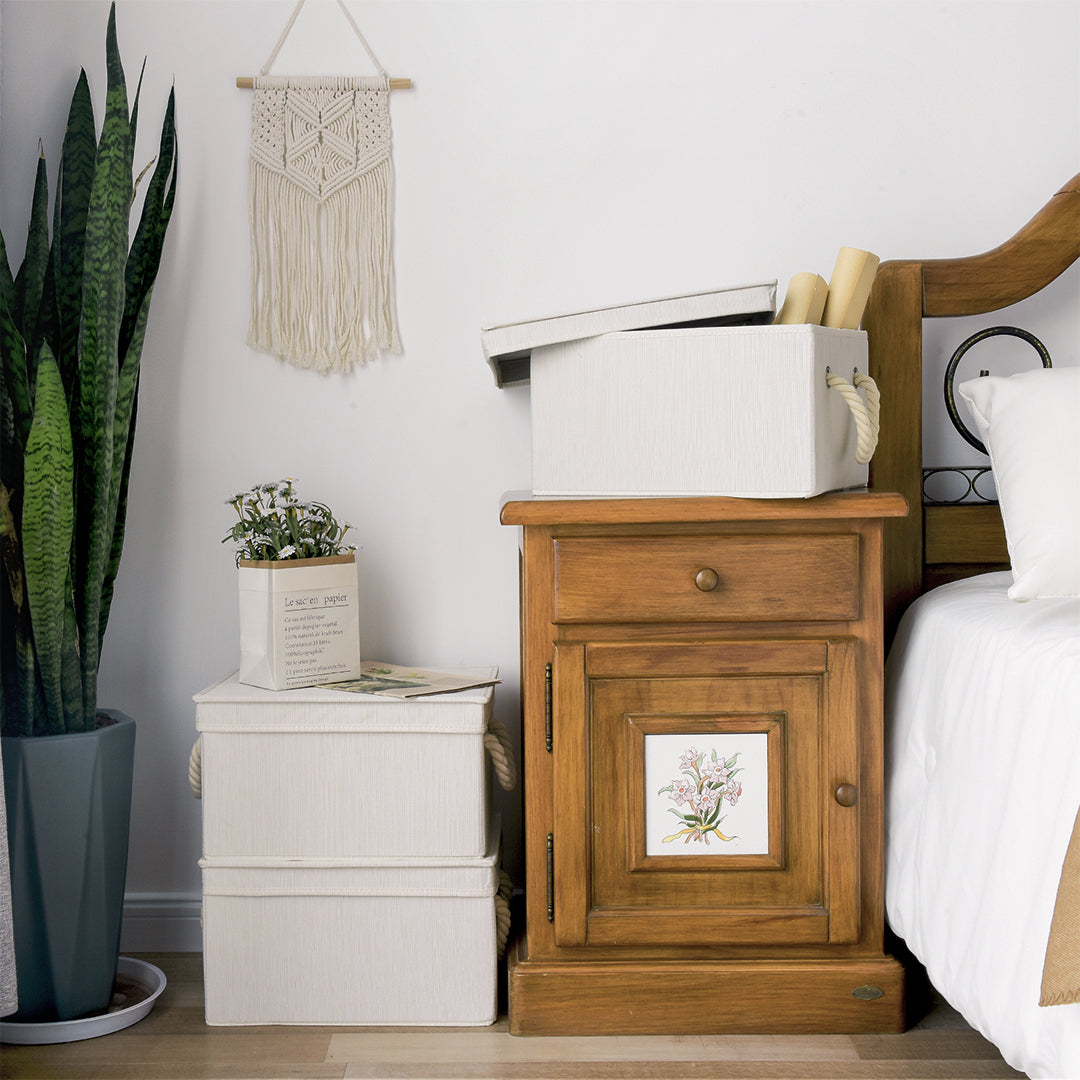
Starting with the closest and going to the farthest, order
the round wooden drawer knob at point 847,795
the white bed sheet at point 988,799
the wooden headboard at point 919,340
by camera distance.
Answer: the white bed sheet at point 988,799 → the round wooden drawer knob at point 847,795 → the wooden headboard at point 919,340

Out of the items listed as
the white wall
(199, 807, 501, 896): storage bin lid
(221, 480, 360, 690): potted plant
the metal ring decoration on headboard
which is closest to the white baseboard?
the white wall

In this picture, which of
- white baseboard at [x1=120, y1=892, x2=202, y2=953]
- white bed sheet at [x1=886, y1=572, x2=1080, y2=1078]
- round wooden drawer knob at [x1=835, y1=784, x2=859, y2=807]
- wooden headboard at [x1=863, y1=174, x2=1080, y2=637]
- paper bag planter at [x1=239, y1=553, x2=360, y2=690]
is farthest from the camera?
white baseboard at [x1=120, y1=892, x2=202, y2=953]

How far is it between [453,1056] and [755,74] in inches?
67.2

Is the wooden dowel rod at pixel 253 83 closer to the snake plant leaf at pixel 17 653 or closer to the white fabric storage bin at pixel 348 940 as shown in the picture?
the snake plant leaf at pixel 17 653

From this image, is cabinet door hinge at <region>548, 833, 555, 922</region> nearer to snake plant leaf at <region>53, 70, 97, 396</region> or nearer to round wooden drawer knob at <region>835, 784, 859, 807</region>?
round wooden drawer knob at <region>835, 784, 859, 807</region>

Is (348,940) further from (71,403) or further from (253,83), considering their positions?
(253,83)

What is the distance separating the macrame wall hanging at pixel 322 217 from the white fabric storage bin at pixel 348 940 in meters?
0.90

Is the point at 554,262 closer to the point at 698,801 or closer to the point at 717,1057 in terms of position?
the point at 698,801

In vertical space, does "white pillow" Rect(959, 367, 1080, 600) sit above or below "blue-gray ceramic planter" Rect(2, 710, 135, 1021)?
above

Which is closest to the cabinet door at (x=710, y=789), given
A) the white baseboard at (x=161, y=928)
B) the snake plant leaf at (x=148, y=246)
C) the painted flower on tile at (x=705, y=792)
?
the painted flower on tile at (x=705, y=792)

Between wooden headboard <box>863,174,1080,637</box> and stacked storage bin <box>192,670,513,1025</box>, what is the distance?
80 centimetres

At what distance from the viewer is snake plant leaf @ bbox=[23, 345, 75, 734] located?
150cm

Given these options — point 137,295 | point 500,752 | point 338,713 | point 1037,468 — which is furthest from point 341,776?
point 1037,468

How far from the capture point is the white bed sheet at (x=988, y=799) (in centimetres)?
109
